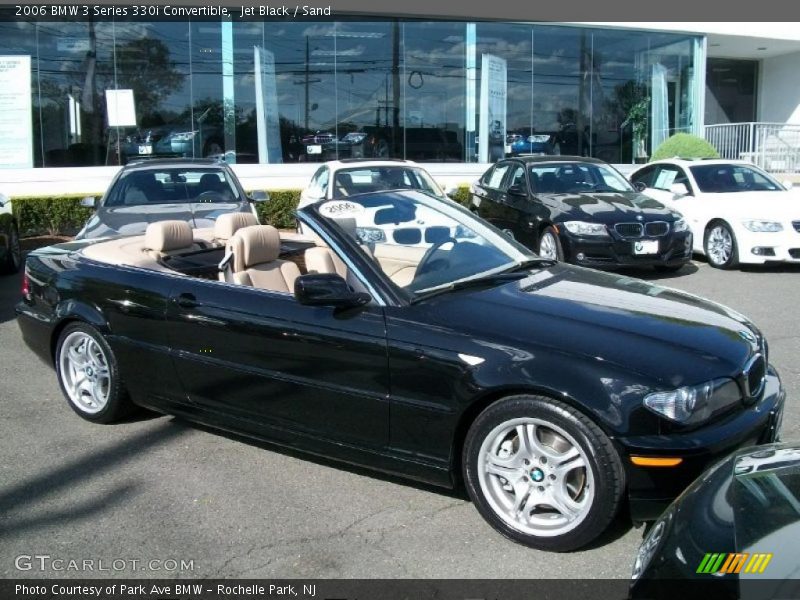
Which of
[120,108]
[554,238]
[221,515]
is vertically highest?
[120,108]

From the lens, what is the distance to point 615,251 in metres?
9.82

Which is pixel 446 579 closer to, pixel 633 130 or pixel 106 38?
pixel 106 38

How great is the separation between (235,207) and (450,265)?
5727 mm

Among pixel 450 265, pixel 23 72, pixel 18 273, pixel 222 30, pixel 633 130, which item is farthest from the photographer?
pixel 633 130

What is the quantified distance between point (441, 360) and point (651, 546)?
1.33 meters

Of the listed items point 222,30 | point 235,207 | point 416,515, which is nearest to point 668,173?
point 235,207

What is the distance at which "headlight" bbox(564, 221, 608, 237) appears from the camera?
9.91 metres

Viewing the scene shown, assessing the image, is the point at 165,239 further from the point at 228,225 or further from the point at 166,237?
the point at 228,225

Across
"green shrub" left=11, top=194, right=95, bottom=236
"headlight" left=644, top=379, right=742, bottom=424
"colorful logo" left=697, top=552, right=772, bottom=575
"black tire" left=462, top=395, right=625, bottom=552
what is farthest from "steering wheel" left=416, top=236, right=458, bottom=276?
"green shrub" left=11, top=194, right=95, bottom=236

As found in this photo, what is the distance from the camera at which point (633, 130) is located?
2262 cm

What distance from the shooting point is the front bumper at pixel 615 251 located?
9.84m

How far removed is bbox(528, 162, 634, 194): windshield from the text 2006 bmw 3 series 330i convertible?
6.47 meters

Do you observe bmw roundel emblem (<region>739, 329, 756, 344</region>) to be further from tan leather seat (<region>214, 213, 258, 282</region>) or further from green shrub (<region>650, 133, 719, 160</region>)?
green shrub (<region>650, 133, 719, 160</region>)

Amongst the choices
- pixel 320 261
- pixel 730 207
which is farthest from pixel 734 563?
pixel 730 207
